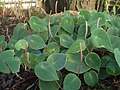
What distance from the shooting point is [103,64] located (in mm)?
859

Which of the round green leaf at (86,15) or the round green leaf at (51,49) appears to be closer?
the round green leaf at (51,49)

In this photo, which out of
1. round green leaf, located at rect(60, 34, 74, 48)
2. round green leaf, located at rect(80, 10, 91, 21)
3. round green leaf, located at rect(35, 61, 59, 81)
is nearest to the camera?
round green leaf, located at rect(35, 61, 59, 81)

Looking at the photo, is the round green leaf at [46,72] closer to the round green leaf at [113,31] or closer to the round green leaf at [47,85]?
the round green leaf at [47,85]

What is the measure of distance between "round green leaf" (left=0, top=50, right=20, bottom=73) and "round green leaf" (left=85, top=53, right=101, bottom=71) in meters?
0.20

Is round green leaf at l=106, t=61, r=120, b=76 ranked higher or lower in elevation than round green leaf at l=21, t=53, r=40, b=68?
lower

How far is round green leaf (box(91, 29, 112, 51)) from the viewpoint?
2.68ft

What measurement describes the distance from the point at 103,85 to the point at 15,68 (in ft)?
0.89

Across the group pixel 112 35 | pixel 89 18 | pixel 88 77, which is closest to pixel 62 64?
pixel 88 77

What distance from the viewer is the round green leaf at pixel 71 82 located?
0.80m

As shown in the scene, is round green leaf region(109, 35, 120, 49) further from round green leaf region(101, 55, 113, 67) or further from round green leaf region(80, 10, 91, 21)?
round green leaf region(80, 10, 91, 21)

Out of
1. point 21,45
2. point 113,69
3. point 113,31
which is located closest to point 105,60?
point 113,69

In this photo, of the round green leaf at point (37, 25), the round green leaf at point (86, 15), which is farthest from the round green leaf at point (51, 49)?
the round green leaf at point (86, 15)

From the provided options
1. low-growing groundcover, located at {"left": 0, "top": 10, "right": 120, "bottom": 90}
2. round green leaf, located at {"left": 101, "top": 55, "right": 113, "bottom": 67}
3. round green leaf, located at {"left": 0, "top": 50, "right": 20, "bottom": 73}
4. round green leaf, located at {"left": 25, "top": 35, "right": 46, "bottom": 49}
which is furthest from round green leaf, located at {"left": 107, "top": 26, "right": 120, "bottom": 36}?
round green leaf, located at {"left": 0, "top": 50, "right": 20, "bottom": 73}

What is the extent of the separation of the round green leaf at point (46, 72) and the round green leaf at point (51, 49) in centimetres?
11
